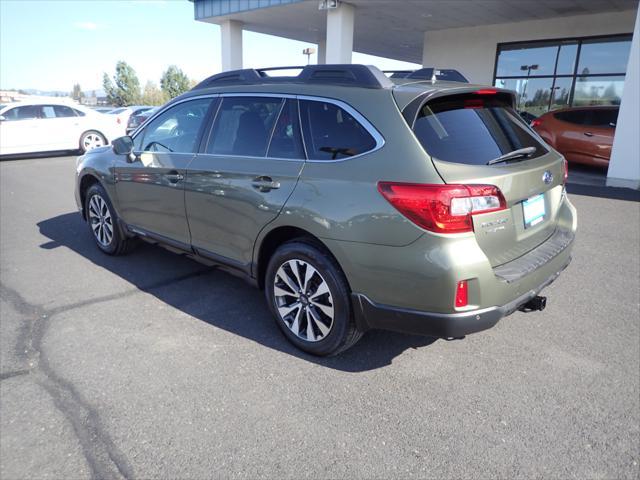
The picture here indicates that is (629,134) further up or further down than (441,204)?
further up

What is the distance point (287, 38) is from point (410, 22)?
7.23 meters

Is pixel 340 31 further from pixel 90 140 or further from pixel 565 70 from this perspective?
pixel 90 140

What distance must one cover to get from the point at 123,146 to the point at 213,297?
1760 mm

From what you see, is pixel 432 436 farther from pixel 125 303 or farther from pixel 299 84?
Result: pixel 125 303

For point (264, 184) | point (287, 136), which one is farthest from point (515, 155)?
point (264, 184)

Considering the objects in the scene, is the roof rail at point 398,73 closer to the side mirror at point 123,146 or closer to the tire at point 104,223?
the side mirror at point 123,146

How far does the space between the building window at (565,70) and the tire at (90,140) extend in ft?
42.5

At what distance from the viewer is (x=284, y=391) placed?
2865 millimetres

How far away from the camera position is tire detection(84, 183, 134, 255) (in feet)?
16.4

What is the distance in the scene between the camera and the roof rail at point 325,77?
300 centimetres

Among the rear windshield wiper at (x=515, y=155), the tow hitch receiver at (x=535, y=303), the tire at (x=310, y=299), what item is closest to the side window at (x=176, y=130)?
the tire at (x=310, y=299)

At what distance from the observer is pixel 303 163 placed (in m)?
3.10

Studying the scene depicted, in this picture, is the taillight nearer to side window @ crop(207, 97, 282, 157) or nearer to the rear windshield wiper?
the rear windshield wiper

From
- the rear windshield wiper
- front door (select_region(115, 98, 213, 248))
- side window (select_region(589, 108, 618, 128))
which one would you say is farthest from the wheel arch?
side window (select_region(589, 108, 618, 128))
